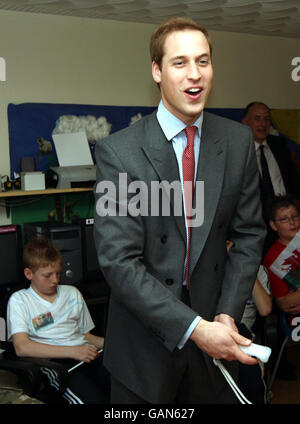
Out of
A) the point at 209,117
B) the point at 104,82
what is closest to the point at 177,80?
the point at 209,117

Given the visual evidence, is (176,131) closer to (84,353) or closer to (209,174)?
(209,174)

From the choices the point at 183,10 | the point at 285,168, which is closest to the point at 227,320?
the point at 183,10

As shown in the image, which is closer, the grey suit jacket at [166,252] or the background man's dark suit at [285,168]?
the grey suit jacket at [166,252]

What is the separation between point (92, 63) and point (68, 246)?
4.97 ft

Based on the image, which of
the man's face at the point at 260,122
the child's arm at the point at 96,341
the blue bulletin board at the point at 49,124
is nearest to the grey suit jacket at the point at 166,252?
the child's arm at the point at 96,341

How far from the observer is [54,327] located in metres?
2.59

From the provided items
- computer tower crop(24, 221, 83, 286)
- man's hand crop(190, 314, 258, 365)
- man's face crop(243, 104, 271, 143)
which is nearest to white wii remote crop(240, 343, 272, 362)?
man's hand crop(190, 314, 258, 365)

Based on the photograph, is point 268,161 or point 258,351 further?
point 268,161

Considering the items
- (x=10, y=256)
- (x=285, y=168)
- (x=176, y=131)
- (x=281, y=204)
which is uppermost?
(x=176, y=131)

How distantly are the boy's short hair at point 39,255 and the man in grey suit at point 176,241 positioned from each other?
1.29 m

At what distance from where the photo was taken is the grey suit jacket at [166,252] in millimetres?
1237

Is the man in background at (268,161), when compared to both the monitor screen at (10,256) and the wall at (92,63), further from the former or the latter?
the monitor screen at (10,256)

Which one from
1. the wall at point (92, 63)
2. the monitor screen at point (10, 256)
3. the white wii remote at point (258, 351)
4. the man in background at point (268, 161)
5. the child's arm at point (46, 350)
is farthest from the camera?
the man in background at point (268, 161)

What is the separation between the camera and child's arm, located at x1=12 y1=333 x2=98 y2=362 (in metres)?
2.42
